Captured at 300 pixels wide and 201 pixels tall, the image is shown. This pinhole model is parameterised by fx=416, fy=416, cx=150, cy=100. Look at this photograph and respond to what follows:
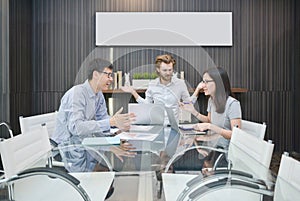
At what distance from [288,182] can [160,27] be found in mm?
4245

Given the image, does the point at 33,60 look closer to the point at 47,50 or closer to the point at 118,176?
the point at 47,50

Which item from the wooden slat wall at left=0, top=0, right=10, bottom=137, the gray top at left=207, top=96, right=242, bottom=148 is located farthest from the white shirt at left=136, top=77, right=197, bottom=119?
the wooden slat wall at left=0, top=0, right=10, bottom=137

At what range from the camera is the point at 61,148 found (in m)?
3.19

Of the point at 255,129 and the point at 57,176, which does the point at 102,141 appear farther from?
the point at 57,176

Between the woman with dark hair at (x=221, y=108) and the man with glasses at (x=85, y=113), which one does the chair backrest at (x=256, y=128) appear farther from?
the man with glasses at (x=85, y=113)

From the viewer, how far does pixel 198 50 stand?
5.82 m

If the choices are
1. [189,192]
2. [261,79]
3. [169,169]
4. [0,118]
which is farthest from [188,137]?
[261,79]

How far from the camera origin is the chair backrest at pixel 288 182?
5.36ft

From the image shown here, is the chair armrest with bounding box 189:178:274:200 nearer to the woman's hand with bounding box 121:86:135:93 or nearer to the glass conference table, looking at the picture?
the glass conference table

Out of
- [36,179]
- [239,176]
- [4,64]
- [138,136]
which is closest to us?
[239,176]

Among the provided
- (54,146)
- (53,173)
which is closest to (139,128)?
(54,146)

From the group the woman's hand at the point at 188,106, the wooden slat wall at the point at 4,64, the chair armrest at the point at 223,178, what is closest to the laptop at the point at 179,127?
the woman's hand at the point at 188,106

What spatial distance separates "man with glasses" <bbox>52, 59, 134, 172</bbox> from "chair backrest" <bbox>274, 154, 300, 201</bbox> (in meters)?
1.50

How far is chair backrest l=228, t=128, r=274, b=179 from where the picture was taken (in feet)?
6.96
